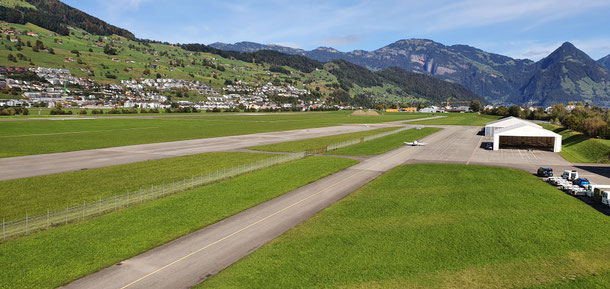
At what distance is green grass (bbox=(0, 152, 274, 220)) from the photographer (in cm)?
3422

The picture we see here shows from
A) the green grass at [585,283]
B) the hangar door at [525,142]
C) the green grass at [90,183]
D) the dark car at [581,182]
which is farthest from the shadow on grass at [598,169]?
the green grass at [90,183]

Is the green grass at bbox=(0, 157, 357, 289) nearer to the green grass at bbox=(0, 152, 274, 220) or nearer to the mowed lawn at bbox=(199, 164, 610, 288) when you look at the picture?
the green grass at bbox=(0, 152, 274, 220)

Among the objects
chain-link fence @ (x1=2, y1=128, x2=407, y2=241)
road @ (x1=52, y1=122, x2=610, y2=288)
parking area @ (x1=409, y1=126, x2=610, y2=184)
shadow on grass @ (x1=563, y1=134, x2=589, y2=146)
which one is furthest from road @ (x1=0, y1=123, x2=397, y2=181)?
shadow on grass @ (x1=563, y1=134, x2=589, y2=146)

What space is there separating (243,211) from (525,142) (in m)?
75.3

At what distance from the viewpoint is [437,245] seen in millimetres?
25312

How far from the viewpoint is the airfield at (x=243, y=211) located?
837 inches

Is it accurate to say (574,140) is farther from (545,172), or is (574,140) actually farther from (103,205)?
(103,205)

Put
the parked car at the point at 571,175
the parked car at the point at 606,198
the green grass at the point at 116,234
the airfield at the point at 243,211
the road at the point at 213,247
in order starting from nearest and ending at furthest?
the road at the point at 213,247
the green grass at the point at 116,234
the airfield at the point at 243,211
the parked car at the point at 606,198
the parked car at the point at 571,175

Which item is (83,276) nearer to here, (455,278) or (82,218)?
(82,218)

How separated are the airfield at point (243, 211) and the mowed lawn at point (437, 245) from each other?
1.96m

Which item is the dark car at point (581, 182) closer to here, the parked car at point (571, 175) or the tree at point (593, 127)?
the parked car at point (571, 175)

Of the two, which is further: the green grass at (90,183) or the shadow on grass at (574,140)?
the shadow on grass at (574,140)

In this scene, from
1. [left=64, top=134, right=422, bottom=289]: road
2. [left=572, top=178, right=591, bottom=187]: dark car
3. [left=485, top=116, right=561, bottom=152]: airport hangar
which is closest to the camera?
[left=64, top=134, right=422, bottom=289]: road

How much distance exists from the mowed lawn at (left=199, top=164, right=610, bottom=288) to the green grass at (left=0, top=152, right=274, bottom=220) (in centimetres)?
2332
